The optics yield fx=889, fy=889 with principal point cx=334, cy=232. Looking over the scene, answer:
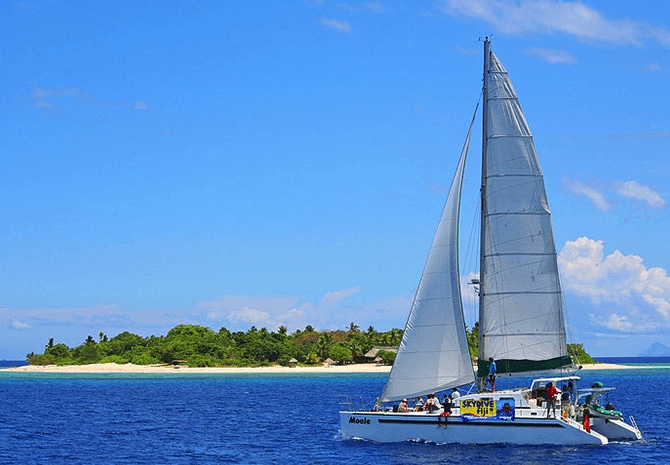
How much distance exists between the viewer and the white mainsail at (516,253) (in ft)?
139

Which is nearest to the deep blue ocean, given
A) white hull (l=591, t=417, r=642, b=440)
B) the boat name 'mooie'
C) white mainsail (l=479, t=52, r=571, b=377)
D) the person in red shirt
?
white hull (l=591, t=417, r=642, b=440)

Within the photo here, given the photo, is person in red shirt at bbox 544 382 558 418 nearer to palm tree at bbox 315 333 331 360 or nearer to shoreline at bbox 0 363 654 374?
shoreline at bbox 0 363 654 374

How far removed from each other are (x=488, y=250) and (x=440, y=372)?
6.32 m

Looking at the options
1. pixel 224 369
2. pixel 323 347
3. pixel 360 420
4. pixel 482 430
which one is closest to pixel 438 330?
pixel 482 430

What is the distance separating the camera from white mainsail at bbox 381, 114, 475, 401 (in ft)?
141

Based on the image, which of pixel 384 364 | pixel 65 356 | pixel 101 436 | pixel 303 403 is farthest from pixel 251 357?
pixel 101 436

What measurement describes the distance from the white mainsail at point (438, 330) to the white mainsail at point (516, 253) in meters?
1.25

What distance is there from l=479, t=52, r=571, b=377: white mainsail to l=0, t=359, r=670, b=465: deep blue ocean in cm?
487

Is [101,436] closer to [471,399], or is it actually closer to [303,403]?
[471,399]

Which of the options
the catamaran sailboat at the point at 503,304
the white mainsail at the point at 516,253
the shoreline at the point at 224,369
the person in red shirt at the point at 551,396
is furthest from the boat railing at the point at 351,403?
the shoreline at the point at 224,369

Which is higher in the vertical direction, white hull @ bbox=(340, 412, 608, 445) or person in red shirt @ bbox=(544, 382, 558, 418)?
person in red shirt @ bbox=(544, 382, 558, 418)

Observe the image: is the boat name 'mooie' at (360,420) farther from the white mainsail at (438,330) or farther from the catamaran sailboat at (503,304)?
the white mainsail at (438,330)

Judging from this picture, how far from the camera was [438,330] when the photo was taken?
4319 centimetres

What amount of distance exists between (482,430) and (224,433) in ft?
59.5
